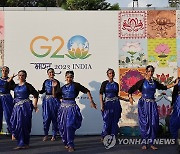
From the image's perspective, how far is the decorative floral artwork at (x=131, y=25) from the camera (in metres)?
7.29

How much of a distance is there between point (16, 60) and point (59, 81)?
3.00ft

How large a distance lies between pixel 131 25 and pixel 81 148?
2.58m

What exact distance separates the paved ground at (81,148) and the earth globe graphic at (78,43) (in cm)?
174

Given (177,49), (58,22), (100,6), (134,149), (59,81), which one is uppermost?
(100,6)

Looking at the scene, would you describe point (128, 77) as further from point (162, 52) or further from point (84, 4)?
point (84, 4)

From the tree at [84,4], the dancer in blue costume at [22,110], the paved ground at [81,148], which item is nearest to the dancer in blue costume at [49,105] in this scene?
the paved ground at [81,148]

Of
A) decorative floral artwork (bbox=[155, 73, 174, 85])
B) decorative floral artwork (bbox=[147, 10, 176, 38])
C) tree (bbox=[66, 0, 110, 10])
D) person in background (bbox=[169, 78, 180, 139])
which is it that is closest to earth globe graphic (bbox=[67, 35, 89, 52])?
decorative floral artwork (bbox=[147, 10, 176, 38])

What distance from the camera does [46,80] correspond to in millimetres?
6871

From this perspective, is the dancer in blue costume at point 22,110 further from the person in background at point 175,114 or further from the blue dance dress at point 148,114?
the person in background at point 175,114

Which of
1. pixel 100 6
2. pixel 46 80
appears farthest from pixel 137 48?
pixel 100 6

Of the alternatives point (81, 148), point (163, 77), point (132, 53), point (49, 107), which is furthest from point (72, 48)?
point (81, 148)

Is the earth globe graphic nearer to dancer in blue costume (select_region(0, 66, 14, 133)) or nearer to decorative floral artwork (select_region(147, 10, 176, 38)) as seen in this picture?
decorative floral artwork (select_region(147, 10, 176, 38))

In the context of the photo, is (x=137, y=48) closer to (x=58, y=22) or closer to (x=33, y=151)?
(x=58, y=22)

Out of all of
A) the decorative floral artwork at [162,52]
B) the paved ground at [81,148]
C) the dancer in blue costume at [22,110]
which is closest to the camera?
the paved ground at [81,148]
